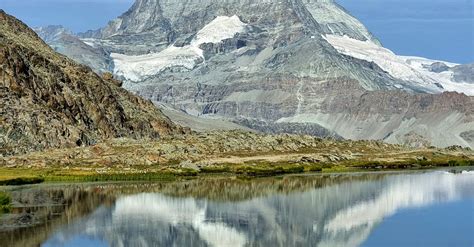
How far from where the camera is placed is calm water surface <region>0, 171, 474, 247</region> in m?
94.1

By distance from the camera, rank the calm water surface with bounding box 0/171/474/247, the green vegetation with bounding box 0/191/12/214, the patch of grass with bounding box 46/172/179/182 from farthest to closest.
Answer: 1. the patch of grass with bounding box 46/172/179/182
2. the green vegetation with bounding box 0/191/12/214
3. the calm water surface with bounding box 0/171/474/247

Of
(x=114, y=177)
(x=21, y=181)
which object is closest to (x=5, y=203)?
(x=21, y=181)

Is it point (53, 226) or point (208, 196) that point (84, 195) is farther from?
point (53, 226)

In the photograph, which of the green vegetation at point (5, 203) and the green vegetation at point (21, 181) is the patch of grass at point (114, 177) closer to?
the green vegetation at point (21, 181)

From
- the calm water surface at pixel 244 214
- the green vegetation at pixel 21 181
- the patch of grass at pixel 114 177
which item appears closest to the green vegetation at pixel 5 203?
the calm water surface at pixel 244 214

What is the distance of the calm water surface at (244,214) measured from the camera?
94.1m

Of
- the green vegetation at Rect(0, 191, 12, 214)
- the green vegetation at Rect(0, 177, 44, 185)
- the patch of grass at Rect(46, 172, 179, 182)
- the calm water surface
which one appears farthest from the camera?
the patch of grass at Rect(46, 172, 179, 182)

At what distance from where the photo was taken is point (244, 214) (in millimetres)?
115562

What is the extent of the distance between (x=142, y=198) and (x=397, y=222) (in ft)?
147

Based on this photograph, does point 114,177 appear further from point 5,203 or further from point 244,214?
point 244,214

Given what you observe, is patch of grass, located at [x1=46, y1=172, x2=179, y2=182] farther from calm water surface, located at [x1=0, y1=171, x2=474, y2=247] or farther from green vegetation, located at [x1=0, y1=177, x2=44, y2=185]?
calm water surface, located at [x1=0, y1=171, x2=474, y2=247]

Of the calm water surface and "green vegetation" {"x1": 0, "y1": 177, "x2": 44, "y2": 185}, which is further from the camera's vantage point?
"green vegetation" {"x1": 0, "y1": 177, "x2": 44, "y2": 185}

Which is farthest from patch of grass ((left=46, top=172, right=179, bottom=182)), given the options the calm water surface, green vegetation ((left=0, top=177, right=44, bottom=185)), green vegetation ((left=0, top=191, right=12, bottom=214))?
green vegetation ((left=0, top=191, right=12, bottom=214))

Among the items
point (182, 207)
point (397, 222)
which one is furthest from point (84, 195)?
point (397, 222)
